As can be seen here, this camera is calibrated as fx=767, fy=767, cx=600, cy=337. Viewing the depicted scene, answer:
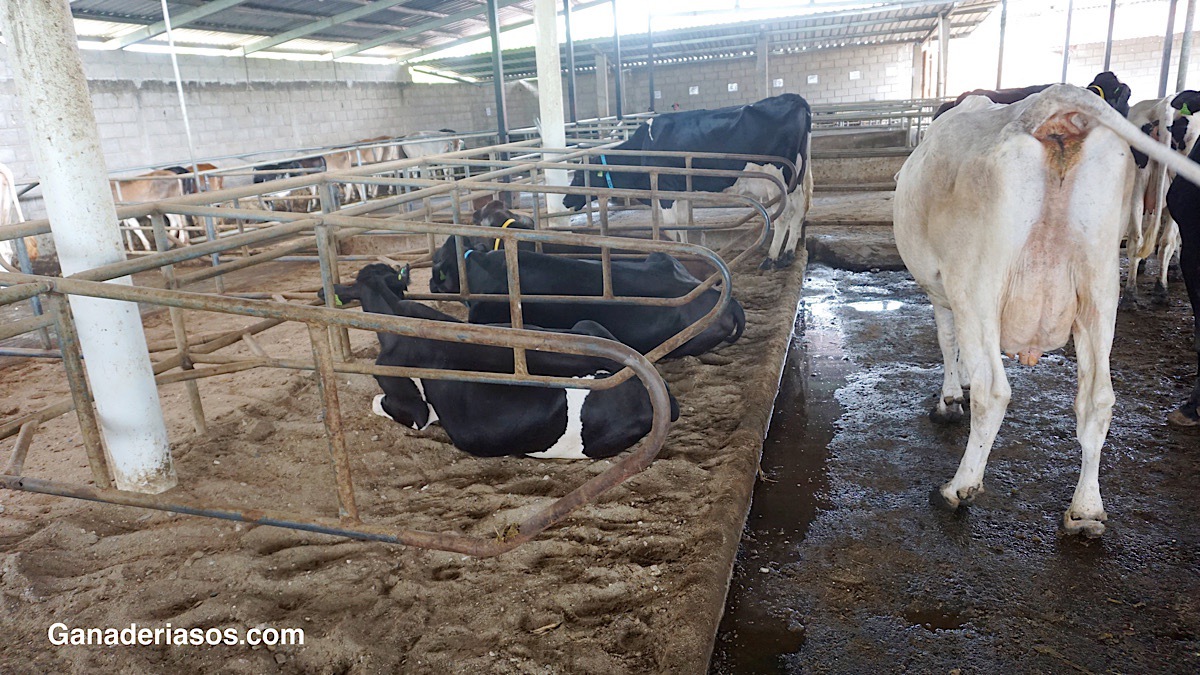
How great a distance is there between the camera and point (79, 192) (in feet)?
9.81

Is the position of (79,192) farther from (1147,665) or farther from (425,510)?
(1147,665)

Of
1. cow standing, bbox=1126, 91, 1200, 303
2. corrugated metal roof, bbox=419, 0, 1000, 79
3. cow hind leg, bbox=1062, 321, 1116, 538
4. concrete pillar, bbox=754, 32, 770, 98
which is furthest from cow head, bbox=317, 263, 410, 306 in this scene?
concrete pillar, bbox=754, 32, 770, 98

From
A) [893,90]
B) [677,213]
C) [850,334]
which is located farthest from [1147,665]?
[893,90]

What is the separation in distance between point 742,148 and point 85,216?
23.8 feet

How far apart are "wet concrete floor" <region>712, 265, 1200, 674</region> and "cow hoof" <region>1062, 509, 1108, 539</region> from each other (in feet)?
0.15

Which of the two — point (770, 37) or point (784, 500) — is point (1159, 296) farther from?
point (770, 37)

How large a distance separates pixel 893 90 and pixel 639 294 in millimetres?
26802

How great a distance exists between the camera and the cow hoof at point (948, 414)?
4.13 metres

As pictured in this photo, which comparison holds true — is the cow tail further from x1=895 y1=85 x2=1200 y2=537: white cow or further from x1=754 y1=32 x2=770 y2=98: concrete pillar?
x1=754 y1=32 x2=770 y2=98: concrete pillar

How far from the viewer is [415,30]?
21.5 metres

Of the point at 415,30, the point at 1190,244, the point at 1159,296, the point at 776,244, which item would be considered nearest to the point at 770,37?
the point at 415,30

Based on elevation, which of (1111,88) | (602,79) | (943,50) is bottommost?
(1111,88)

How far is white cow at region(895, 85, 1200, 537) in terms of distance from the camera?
2828 mm

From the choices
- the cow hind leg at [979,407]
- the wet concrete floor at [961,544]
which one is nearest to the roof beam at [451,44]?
the wet concrete floor at [961,544]
